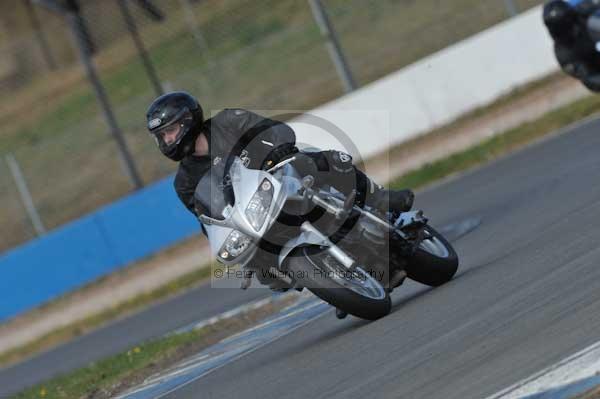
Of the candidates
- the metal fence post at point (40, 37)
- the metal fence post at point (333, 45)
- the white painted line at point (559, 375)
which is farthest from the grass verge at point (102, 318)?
the metal fence post at point (40, 37)

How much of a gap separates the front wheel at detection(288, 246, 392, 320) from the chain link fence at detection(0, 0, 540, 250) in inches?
423

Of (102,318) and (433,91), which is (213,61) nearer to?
(433,91)

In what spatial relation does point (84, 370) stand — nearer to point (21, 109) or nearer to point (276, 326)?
point (276, 326)

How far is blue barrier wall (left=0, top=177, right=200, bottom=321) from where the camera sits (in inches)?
672

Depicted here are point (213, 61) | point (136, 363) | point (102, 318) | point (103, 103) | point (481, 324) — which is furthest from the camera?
point (213, 61)

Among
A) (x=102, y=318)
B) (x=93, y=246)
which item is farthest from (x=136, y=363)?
(x=93, y=246)

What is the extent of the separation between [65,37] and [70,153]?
1142cm

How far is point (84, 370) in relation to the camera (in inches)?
420

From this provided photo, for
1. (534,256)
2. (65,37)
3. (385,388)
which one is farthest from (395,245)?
(65,37)

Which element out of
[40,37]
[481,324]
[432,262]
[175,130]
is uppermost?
[175,130]

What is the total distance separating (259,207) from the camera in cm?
704

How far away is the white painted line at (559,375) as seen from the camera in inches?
184

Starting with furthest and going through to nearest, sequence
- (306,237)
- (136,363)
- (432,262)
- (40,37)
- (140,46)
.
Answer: (40,37) → (140,46) → (136,363) → (432,262) → (306,237)

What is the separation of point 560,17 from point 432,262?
6.90 ft
